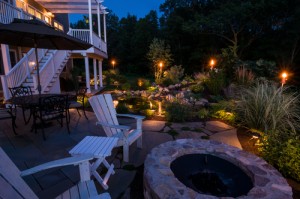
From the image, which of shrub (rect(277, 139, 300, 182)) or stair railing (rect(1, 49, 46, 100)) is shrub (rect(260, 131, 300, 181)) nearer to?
shrub (rect(277, 139, 300, 182))

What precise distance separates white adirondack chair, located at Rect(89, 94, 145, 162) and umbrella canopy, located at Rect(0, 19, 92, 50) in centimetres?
153

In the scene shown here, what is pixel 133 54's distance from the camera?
1027 inches

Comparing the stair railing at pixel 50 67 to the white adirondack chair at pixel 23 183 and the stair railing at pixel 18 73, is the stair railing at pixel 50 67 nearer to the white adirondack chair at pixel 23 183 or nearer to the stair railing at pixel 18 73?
the stair railing at pixel 18 73

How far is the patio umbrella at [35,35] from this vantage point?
3.21 metres

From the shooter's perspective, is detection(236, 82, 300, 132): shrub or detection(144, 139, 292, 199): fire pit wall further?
detection(236, 82, 300, 132): shrub

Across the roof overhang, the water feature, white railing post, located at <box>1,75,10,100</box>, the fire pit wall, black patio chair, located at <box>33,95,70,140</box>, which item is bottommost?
the water feature

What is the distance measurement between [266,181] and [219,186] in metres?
0.50

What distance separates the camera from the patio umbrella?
321cm

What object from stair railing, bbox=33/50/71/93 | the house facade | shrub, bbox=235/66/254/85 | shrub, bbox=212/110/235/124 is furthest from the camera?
shrub, bbox=235/66/254/85

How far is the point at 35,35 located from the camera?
3.86m

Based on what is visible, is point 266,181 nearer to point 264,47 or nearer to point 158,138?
point 158,138

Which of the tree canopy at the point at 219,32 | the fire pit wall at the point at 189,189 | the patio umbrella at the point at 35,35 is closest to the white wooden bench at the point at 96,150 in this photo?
the fire pit wall at the point at 189,189

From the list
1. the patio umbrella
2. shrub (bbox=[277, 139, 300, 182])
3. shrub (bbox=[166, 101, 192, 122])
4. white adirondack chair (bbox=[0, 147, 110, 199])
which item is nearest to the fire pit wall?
shrub (bbox=[277, 139, 300, 182])

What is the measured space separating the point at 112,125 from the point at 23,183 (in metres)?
1.44
